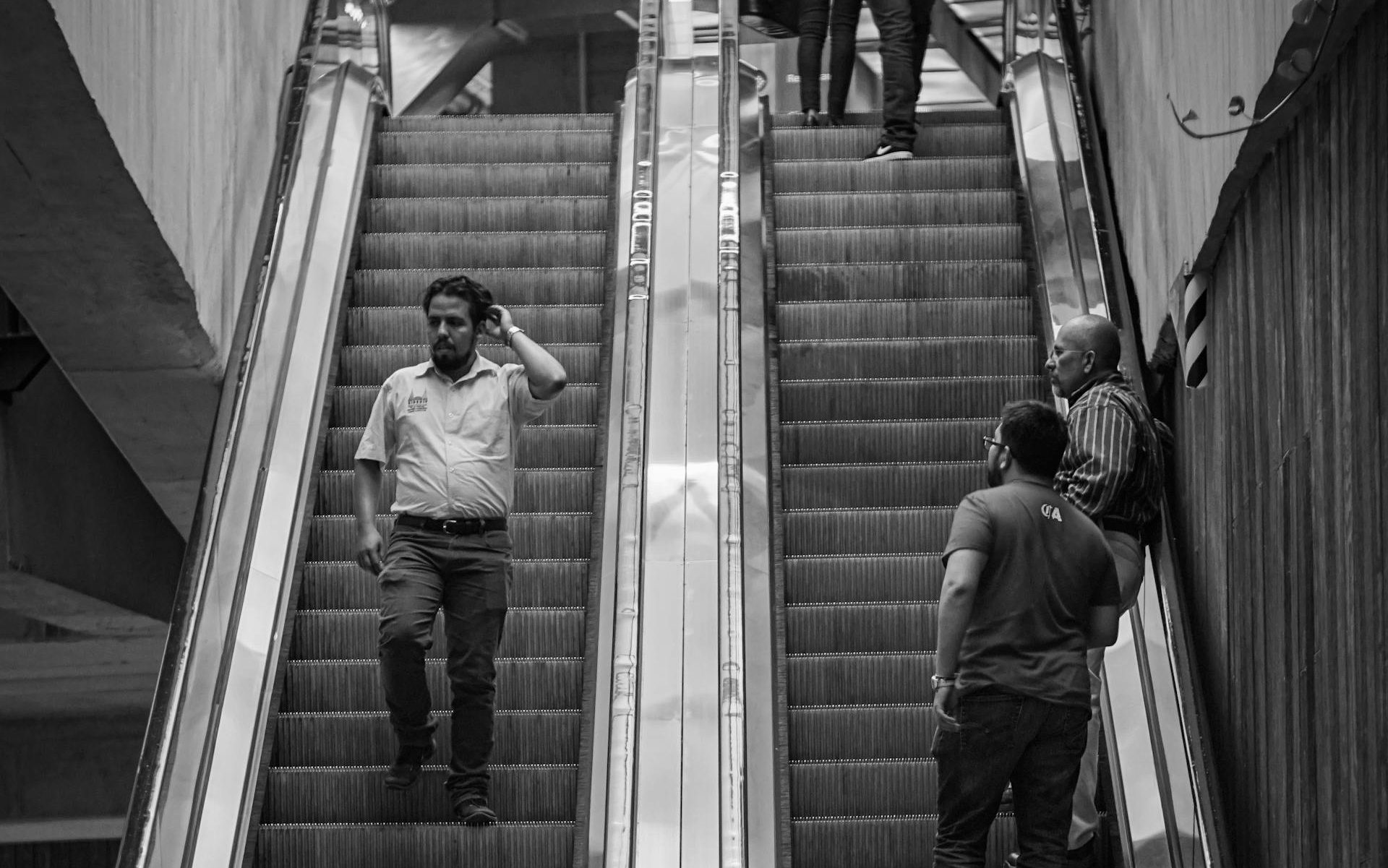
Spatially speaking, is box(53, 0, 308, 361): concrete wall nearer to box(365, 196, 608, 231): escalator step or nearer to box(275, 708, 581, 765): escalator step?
box(365, 196, 608, 231): escalator step

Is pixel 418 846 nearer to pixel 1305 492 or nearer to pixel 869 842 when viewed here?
pixel 869 842

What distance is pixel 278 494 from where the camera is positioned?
6383mm

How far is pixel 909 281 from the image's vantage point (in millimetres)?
7895

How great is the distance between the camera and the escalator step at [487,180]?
883 cm

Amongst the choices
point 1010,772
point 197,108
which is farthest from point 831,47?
point 1010,772

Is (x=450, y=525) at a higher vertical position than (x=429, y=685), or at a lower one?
higher

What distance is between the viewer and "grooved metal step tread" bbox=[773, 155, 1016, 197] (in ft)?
28.5

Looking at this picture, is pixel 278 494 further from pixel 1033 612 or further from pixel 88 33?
pixel 1033 612

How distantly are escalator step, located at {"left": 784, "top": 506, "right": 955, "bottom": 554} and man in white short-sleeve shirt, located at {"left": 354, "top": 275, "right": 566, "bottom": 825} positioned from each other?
55.3 inches

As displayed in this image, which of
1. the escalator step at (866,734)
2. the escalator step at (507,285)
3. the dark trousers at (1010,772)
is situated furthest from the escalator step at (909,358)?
the dark trousers at (1010,772)

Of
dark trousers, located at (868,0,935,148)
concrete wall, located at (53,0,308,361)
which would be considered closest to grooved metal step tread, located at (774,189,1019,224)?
dark trousers, located at (868,0,935,148)

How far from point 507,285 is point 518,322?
33 centimetres

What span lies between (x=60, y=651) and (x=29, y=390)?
12.4 feet

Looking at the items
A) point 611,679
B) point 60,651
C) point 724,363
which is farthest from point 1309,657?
point 60,651
